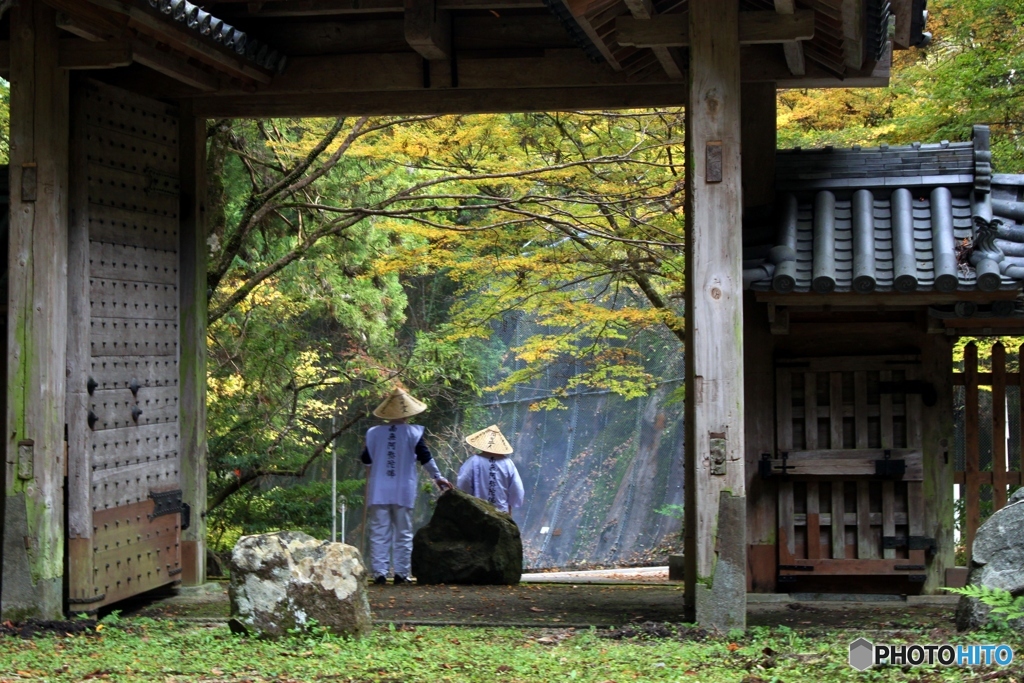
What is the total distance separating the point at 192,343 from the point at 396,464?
282 cm

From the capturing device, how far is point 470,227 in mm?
12570

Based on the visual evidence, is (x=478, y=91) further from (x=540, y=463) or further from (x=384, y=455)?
(x=540, y=463)

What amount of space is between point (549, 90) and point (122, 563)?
4.70 meters

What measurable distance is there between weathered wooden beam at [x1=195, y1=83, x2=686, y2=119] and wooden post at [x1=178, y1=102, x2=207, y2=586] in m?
0.36

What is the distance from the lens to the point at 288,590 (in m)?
6.32

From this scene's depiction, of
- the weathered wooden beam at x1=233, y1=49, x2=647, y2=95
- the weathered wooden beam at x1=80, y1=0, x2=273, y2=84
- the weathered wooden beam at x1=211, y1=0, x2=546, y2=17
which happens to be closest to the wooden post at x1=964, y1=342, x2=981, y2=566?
the weathered wooden beam at x1=233, y1=49, x2=647, y2=95

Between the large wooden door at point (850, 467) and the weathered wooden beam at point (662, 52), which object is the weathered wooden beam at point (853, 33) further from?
the large wooden door at point (850, 467)

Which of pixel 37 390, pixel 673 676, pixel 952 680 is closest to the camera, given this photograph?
pixel 952 680

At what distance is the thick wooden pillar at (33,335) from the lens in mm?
6996

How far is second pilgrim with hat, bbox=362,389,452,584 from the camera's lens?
11.1 m

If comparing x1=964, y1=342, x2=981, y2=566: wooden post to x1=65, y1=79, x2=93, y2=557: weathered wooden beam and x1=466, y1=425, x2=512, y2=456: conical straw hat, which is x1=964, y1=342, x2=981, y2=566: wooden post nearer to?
x1=466, y1=425, x2=512, y2=456: conical straw hat

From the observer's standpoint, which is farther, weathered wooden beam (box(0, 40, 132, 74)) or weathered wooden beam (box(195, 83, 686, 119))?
weathered wooden beam (box(195, 83, 686, 119))

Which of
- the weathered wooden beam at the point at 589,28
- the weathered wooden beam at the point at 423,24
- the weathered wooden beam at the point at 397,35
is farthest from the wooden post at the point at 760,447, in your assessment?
the weathered wooden beam at the point at 423,24

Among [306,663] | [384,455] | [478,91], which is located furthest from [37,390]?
[384,455]
